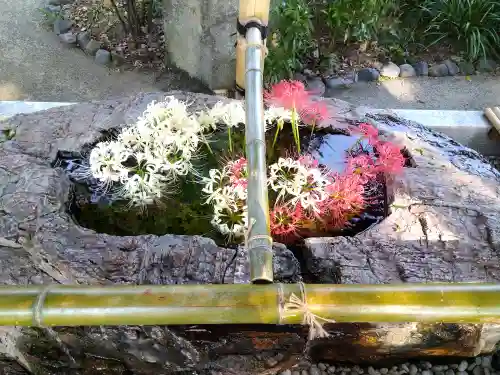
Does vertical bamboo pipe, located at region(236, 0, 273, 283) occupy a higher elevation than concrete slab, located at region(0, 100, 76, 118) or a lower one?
lower

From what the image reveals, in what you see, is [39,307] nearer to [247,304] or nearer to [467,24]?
[247,304]

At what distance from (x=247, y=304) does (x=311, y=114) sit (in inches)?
56.9

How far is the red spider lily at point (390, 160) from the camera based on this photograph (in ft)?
7.72

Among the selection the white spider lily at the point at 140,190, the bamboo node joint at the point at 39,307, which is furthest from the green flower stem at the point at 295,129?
the bamboo node joint at the point at 39,307

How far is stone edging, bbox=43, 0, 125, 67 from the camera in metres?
5.13

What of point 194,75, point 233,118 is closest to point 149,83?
point 194,75

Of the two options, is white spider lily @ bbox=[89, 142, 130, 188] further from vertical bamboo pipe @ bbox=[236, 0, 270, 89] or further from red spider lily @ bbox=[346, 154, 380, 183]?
red spider lily @ bbox=[346, 154, 380, 183]

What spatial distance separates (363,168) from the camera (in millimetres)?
2373

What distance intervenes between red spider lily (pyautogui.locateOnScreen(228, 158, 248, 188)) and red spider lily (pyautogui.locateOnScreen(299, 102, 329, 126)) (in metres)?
0.45

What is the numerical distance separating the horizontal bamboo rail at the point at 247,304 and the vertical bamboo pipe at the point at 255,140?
115mm

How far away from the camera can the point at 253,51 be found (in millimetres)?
2330

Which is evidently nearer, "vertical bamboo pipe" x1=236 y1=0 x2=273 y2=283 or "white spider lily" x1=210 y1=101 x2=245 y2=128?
"vertical bamboo pipe" x1=236 y1=0 x2=273 y2=283

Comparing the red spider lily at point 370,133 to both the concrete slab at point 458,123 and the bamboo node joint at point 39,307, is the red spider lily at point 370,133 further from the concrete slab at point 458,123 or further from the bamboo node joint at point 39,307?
the bamboo node joint at point 39,307

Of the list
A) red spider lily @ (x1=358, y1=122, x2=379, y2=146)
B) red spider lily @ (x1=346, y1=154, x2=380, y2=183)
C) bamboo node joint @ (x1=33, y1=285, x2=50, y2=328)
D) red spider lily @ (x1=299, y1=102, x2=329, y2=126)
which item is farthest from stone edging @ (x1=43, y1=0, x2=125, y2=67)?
bamboo node joint @ (x1=33, y1=285, x2=50, y2=328)
